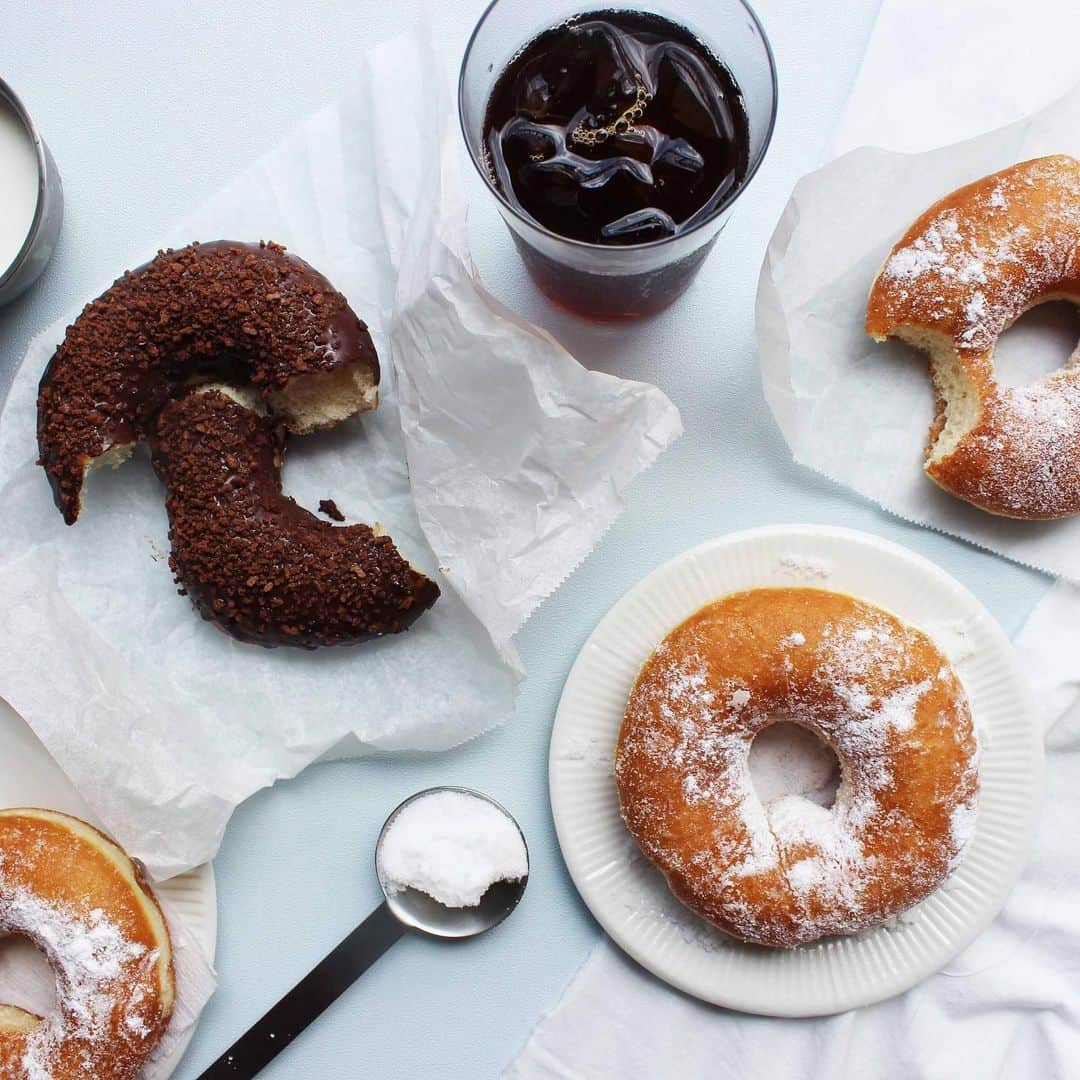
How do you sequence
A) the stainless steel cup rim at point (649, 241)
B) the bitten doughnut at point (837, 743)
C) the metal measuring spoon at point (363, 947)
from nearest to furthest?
the stainless steel cup rim at point (649, 241)
the bitten doughnut at point (837, 743)
the metal measuring spoon at point (363, 947)

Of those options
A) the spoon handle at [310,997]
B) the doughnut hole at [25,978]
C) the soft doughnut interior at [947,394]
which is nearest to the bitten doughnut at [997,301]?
the soft doughnut interior at [947,394]

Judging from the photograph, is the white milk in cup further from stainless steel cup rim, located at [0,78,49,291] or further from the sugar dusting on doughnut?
the sugar dusting on doughnut

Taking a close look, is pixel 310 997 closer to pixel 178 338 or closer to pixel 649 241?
pixel 178 338

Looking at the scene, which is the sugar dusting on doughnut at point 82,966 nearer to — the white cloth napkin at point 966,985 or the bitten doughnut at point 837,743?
the white cloth napkin at point 966,985

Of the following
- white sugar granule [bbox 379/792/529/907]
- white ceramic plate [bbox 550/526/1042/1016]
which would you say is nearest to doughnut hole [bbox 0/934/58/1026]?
white sugar granule [bbox 379/792/529/907]

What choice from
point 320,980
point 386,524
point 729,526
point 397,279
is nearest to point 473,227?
point 397,279
